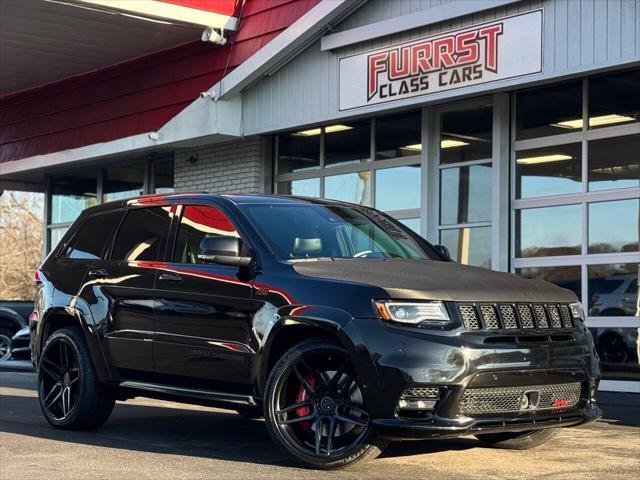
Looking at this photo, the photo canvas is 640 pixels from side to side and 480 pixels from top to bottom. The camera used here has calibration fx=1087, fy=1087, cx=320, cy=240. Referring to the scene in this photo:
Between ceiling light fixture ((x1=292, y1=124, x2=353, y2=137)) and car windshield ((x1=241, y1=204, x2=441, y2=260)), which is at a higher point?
ceiling light fixture ((x1=292, y1=124, x2=353, y2=137))

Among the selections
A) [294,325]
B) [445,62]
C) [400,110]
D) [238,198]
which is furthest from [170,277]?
[400,110]

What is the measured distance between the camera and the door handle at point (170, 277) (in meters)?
7.27

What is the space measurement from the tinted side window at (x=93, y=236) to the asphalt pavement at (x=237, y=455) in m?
1.36

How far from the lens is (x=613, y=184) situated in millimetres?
12062

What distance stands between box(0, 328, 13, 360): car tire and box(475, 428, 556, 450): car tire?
13.9m

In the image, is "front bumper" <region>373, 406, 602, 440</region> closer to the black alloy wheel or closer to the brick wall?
the black alloy wheel

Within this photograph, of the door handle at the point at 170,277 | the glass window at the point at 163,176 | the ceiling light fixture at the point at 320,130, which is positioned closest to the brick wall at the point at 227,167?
the ceiling light fixture at the point at 320,130

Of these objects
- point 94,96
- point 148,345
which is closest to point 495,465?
point 148,345

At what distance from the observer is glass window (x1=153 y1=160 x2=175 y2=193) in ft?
60.6

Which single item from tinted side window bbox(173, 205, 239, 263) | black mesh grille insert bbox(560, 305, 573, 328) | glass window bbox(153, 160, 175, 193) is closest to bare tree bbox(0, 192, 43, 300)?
glass window bbox(153, 160, 175, 193)

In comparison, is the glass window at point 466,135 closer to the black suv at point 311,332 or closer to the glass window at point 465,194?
the glass window at point 465,194

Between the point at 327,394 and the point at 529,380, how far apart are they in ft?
3.78

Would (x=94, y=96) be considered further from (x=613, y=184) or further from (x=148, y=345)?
(x=148, y=345)

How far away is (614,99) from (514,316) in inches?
255
